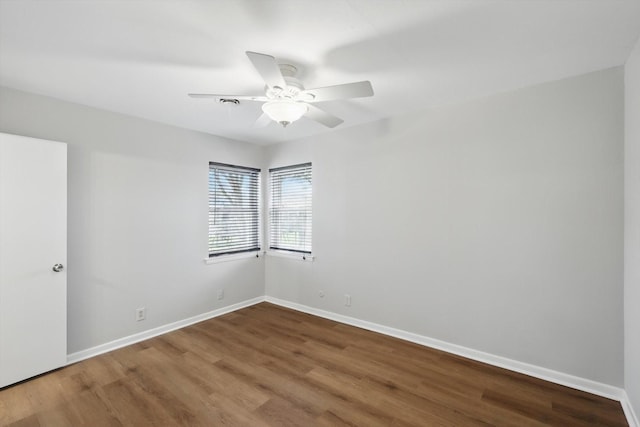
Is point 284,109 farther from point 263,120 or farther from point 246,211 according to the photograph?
point 246,211

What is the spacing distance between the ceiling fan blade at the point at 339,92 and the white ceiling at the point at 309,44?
0.85 feet

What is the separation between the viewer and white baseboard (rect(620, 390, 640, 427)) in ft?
6.13

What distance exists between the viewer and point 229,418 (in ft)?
6.58

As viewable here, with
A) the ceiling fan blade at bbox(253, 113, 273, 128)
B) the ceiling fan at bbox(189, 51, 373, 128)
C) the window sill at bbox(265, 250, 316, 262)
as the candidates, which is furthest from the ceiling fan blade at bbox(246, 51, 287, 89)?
the window sill at bbox(265, 250, 316, 262)

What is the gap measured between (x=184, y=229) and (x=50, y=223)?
51.1 inches

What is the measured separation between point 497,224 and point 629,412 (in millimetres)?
1494

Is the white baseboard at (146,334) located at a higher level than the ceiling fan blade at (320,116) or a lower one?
lower

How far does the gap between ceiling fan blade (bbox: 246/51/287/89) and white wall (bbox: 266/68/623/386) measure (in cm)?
183

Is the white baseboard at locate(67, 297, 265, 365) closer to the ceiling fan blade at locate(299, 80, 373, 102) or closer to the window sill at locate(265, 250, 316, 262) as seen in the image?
the window sill at locate(265, 250, 316, 262)

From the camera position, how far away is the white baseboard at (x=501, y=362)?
7.26 ft

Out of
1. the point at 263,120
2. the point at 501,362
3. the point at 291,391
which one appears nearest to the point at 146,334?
the point at 291,391

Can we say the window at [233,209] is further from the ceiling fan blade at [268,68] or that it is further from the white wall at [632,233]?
the white wall at [632,233]

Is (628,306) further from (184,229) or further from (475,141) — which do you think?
(184,229)

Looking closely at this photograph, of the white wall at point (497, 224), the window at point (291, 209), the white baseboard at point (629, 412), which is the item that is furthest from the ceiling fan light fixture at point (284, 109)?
the white baseboard at point (629, 412)
